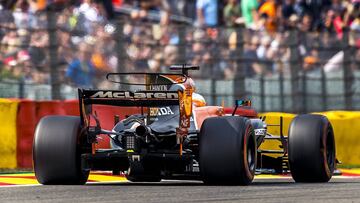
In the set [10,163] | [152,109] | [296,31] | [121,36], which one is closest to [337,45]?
[296,31]

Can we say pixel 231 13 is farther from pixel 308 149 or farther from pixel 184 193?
pixel 184 193

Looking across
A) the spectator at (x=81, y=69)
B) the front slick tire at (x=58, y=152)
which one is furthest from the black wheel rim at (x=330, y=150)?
the spectator at (x=81, y=69)

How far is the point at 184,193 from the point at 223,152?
3.20 feet

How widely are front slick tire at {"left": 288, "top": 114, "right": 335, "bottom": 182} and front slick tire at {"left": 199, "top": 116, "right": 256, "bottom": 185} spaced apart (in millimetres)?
1064

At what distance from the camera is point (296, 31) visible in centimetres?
1903

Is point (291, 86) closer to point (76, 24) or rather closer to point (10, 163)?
point (76, 24)

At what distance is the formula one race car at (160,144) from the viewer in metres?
9.83

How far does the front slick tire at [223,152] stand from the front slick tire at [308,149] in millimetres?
1064

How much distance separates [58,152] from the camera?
1019 centimetres

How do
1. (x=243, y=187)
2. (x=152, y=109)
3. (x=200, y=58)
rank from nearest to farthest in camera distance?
1. (x=243, y=187)
2. (x=152, y=109)
3. (x=200, y=58)

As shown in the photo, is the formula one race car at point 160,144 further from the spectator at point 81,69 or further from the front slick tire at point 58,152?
the spectator at point 81,69

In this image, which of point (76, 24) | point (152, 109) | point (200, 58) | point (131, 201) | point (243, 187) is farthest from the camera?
point (200, 58)

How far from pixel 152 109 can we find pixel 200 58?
7206mm

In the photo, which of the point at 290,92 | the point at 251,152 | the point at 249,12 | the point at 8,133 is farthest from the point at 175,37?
the point at 251,152
